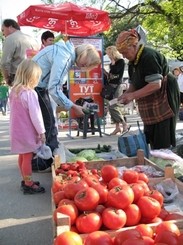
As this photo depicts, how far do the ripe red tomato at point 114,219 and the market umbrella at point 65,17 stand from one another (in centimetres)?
820

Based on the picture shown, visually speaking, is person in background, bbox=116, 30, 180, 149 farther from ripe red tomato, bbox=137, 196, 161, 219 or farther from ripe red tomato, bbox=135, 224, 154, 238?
ripe red tomato, bbox=135, 224, 154, 238

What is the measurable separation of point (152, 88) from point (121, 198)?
83.1 inches

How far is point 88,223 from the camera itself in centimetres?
225

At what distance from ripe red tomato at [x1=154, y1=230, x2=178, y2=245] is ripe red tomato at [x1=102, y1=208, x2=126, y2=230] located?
400 mm

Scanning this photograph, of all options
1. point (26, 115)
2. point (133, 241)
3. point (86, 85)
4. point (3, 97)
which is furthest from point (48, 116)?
point (3, 97)

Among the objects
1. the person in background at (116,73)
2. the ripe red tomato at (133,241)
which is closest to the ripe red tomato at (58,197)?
the ripe red tomato at (133,241)

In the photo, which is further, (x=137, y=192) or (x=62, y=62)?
(x=62, y=62)

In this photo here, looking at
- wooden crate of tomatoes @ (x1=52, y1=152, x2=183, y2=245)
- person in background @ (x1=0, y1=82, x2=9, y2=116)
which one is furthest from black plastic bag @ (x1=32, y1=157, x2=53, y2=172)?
person in background @ (x1=0, y1=82, x2=9, y2=116)

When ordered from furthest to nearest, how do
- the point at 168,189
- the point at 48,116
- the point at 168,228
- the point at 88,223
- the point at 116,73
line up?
the point at 116,73, the point at 48,116, the point at 168,189, the point at 88,223, the point at 168,228

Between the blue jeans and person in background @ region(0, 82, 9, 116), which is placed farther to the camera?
person in background @ region(0, 82, 9, 116)

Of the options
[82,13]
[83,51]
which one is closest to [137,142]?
[83,51]

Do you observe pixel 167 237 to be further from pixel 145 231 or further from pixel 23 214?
pixel 23 214

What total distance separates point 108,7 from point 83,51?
19.6 m

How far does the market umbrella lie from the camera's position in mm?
9719
